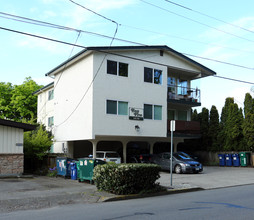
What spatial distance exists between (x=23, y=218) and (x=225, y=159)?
2204 centimetres

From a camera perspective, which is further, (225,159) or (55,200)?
(225,159)

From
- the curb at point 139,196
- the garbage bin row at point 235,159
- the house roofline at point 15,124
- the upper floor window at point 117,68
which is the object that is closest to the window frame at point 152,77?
the upper floor window at point 117,68

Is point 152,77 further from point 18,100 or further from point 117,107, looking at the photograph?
point 18,100

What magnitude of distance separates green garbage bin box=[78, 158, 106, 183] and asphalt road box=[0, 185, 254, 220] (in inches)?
181

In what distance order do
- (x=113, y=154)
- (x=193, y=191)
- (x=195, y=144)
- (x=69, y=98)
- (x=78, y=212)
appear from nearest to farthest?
(x=78, y=212), (x=193, y=191), (x=113, y=154), (x=69, y=98), (x=195, y=144)

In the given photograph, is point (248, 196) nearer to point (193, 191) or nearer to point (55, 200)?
point (193, 191)

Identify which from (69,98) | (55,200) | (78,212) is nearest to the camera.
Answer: (78,212)

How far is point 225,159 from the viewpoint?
87.5 feet

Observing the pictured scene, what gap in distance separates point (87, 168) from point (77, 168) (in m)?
1.61

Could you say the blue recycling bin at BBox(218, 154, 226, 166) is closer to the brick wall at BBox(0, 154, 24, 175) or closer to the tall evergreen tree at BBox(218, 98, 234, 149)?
the tall evergreen tree at BBox(218, 98, 234, 149)

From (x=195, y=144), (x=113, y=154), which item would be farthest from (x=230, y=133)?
(x=113, y=154)

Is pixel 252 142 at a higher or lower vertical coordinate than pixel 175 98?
lower

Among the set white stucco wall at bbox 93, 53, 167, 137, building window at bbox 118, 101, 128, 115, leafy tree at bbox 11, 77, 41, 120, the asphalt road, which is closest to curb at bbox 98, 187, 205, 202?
the asphalt road

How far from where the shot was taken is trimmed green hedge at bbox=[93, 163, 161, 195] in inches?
440
